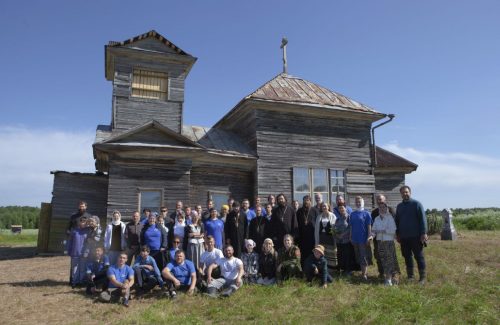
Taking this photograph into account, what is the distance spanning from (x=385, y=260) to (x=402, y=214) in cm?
96

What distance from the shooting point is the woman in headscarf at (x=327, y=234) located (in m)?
7.97

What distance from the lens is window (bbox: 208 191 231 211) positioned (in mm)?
13727

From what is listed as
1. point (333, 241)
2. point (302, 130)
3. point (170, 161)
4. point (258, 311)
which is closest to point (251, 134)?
point (302, 130)

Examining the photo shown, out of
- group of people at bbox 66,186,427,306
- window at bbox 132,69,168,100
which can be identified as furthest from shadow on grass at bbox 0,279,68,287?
window at bbox 132,69,168,100

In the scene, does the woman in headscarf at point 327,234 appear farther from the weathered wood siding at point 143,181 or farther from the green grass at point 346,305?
the weathered wood siding at point 143,181

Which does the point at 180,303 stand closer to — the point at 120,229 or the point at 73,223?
the point at 120,229

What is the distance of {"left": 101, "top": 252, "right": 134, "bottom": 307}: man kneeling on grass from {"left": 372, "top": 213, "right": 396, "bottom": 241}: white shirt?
15.7 ft

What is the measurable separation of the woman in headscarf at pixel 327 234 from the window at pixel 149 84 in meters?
8.72

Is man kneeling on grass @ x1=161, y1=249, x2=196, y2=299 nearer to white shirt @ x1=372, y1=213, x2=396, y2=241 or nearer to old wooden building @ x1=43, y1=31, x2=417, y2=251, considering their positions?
white shirt @ x1=372, y1=213, x2=396, y2=241

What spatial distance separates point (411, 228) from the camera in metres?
7.21

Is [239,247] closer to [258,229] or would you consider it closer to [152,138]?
[258,229]

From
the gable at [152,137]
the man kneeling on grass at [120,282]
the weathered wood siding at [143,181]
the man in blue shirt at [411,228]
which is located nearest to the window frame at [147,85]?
the gable at [152,137]

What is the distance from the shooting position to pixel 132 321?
5.47 meters

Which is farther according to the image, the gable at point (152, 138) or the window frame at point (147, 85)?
the window frame at point (147, 85)
